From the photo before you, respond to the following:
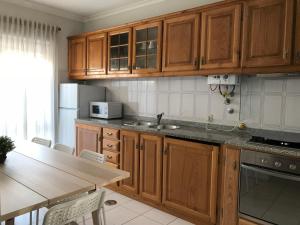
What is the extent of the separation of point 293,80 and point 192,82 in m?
1.07

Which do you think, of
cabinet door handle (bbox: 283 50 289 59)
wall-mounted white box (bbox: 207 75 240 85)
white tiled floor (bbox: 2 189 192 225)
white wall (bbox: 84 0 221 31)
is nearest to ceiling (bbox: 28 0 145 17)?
white wall (bbox: 84 0 221 31)

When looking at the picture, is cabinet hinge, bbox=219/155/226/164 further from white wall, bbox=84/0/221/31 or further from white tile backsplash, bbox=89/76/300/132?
white wall, bbox=84/0/221/31

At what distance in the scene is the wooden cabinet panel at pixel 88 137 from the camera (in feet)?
10.6

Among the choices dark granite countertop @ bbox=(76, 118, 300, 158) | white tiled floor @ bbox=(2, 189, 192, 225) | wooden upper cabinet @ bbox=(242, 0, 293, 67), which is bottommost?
white tiled floor @ bbox=(2, 189, 192, 225)

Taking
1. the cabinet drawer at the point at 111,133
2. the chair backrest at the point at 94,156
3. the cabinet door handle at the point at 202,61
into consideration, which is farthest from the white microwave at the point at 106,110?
the cabinet door handle at the point at 202,61

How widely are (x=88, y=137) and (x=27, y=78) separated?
4.11 ft

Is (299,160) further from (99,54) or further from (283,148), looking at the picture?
(99,54)

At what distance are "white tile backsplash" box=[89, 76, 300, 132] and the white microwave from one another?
0.50 ft

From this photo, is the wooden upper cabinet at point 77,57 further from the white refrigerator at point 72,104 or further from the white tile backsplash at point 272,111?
the white tile backsplash at point 272,111

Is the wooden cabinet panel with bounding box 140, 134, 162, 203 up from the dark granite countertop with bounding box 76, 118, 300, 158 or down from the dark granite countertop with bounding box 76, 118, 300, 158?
down

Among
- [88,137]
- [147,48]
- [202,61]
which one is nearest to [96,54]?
[147,48]

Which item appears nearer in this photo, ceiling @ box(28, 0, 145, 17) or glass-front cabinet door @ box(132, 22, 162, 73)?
glass-front cabinet door @ box(132, 22, 162, 73)

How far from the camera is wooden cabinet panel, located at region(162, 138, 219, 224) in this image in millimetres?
2215

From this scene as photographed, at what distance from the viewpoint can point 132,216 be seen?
99.3 inches
